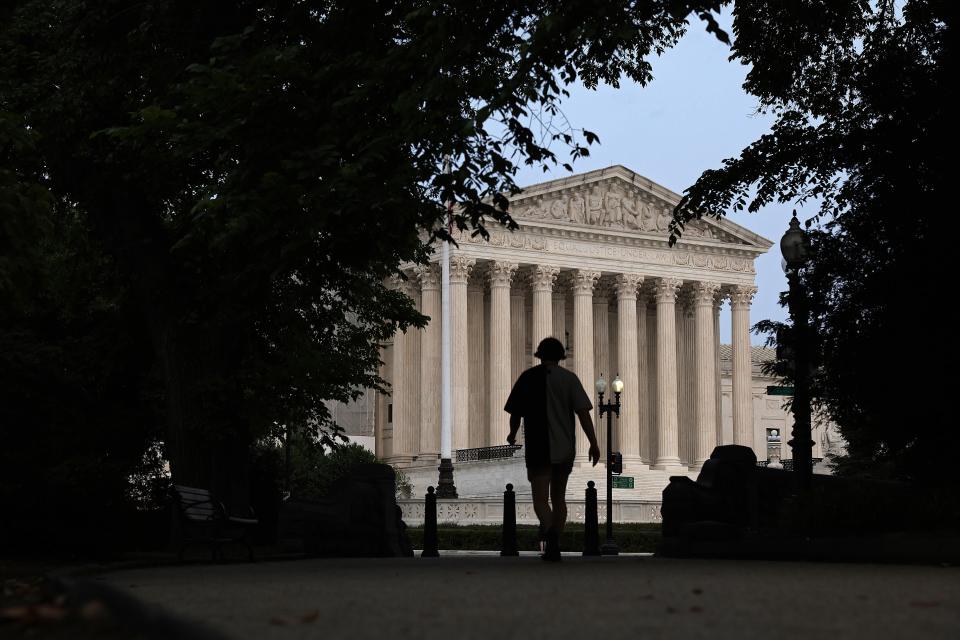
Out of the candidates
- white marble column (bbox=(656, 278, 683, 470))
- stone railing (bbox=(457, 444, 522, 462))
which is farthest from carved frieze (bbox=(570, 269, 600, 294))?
stone railing (bbox=(457, 444, 522, 462))

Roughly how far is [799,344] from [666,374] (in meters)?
65.1

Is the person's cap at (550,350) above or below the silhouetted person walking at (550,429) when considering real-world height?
above

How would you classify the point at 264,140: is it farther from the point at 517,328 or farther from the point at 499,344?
the point at 517,328

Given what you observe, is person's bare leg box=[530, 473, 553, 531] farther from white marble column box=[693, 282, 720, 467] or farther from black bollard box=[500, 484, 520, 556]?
white marble column box=[693, 282, 720, 467]

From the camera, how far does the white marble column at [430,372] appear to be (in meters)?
76.6

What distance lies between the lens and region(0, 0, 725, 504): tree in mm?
14750

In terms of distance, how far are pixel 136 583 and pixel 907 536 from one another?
7.55 meters

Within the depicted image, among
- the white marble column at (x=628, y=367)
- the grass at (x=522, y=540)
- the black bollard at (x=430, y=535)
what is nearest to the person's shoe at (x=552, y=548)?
the black bollard at (x=430, y=535)

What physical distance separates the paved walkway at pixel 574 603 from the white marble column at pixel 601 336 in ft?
236

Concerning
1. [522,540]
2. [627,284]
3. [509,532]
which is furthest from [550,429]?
[627,284]

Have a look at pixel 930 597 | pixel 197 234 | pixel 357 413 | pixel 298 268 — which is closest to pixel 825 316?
Answer: pixel 298 268

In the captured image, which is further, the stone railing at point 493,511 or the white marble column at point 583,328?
the white marble column at point 583,328

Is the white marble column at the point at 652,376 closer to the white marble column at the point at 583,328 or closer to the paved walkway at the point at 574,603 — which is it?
the white marble column at the point at 583,328

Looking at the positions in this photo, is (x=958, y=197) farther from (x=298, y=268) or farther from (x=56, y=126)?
(x=56, y=126)
